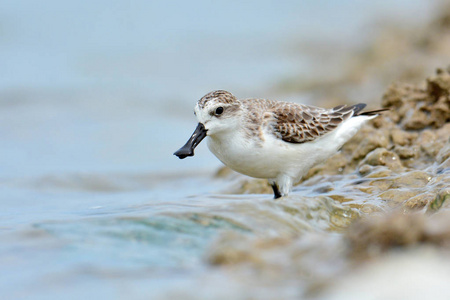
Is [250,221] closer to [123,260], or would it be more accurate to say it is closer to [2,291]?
[123,260]

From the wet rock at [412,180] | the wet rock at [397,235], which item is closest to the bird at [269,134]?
the wet rock at [412,180]

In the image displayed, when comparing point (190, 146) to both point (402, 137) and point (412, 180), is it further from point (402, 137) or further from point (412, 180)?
point (402, 137)

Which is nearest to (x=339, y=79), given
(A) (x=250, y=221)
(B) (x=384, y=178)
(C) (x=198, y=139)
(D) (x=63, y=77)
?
(D) (x=63, y=77)

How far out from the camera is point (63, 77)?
55.3ft

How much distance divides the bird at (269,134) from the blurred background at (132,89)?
2.13ft

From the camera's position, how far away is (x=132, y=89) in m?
16.5

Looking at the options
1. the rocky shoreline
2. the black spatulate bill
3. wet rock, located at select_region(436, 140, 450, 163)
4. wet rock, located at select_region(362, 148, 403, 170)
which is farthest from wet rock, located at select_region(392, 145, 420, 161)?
the black spatulate bill

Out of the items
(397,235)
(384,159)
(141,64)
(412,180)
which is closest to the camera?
(397,235)

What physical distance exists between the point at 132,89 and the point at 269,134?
32.9 feet

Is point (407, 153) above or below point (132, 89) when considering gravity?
below

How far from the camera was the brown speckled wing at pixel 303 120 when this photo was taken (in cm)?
710

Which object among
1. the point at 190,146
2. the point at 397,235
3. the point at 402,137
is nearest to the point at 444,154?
the point at 402,137

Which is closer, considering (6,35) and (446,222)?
(446,222)

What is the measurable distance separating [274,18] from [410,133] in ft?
47.5
